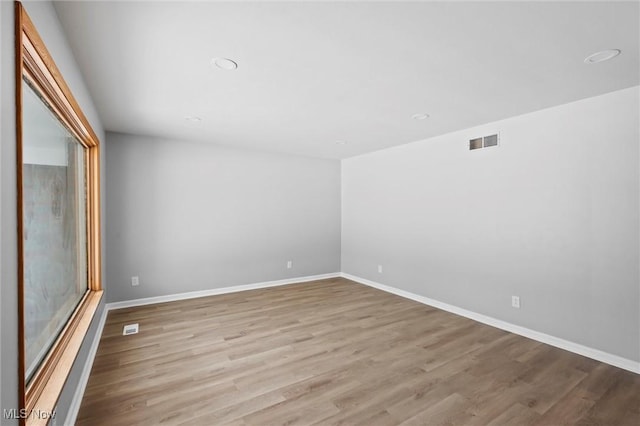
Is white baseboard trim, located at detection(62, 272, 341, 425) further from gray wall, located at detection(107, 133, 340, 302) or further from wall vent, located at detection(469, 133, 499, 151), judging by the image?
wall vent, located at detection(469, 133, 499, 151)

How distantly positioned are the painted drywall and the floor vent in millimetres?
3569

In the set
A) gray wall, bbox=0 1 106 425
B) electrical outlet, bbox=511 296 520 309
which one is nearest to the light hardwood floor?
electrical outlet, bbox=511 296 520 309

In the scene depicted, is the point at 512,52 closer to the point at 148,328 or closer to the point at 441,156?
the point at 441,156

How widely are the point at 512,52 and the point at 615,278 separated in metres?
2.18

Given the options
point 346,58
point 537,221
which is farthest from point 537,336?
point 346,58

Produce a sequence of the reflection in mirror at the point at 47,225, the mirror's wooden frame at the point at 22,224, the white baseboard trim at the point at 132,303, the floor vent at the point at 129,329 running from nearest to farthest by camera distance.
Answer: the mirror's wooden frame at the point at 22,224 → the reflection in mirror at the point at 47,225 → the white baseboard trim at the point at 132,303 → the floor vent at the point at 129,329

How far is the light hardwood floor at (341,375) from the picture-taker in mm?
1955

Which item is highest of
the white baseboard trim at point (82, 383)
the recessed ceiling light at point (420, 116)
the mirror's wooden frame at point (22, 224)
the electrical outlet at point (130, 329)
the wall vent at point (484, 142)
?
the recessed ceiling light at point (420, 116)

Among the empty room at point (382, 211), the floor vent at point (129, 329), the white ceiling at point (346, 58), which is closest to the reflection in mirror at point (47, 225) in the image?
the empty room at point (382, 211)

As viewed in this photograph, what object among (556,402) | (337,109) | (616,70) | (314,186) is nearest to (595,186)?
(616,70)

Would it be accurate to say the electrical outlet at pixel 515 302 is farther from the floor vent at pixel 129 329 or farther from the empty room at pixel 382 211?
the floor vent at pixel 129 329

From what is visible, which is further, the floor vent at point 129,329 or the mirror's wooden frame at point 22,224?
the floor vent at point 129,329

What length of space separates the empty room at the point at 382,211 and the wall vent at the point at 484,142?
0.04 m

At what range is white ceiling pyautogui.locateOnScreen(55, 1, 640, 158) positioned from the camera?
5.30ft
